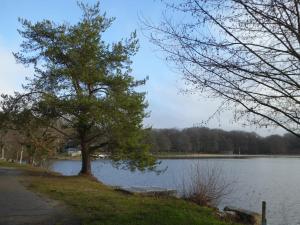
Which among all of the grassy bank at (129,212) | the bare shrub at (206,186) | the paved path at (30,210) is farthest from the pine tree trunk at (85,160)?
the grassy bank at (129,212)

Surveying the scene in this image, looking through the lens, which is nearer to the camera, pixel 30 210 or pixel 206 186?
pixel 30 210

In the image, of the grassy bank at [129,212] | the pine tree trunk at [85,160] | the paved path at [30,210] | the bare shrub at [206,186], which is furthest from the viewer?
the pine tree trunk at [85,160]

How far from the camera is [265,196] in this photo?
2675 cm

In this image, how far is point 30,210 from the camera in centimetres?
1279

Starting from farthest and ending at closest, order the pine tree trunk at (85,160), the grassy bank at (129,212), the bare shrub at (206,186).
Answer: the pine tree trunk at (85,160) < the bare shrub at (206,186) < the grassy bank at (129,212)

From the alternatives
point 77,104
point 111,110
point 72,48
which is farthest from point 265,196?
point 72,48

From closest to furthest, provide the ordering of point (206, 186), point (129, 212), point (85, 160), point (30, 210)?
1. point (129, 212)
2. point (30, 210)
3. point (206, 186)
4. point (85, 160)

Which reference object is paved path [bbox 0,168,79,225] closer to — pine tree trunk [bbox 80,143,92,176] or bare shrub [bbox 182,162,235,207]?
bare shrub [bbox 182,162,235,207]

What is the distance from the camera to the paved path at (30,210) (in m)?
11.1

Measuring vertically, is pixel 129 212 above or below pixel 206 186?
below

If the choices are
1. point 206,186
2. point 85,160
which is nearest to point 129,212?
point 206,186

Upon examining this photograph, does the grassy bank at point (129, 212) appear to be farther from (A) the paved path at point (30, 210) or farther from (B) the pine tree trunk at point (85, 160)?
(B) the pine tree trunk at point (85, 160)

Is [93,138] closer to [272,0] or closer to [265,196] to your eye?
[265,196]

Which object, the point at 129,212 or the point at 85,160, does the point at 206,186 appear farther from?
the point at 85,160
